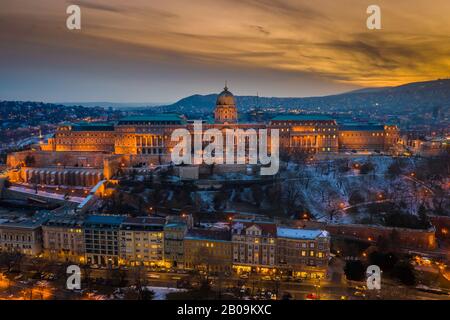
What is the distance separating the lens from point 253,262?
98.7 feet

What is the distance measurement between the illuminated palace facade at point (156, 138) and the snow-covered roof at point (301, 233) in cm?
3085

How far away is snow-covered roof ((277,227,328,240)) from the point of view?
29.8 metres

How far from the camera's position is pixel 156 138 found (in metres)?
62.8

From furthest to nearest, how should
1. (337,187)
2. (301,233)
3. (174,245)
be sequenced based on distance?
1. (337,187)
2. (174,245)
3. (301,233)

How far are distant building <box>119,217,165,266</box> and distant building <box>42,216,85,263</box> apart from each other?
353cm

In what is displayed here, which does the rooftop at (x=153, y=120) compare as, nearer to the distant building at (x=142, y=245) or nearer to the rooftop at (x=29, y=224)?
the rooftop at (x=29, y=224)

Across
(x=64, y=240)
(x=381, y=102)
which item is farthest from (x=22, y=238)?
(x=381, y=102)

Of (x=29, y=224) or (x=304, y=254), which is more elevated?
(x=29, y=224)

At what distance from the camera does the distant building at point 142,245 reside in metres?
31.3

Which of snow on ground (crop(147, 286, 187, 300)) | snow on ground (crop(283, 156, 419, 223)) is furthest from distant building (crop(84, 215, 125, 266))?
snow on ground (crop(283, 156, 419, 223))

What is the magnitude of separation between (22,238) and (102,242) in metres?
6.85

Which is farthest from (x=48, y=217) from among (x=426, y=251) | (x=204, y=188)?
(x=426, y=251)

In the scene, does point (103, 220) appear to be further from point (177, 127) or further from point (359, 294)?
point (177, 127)
